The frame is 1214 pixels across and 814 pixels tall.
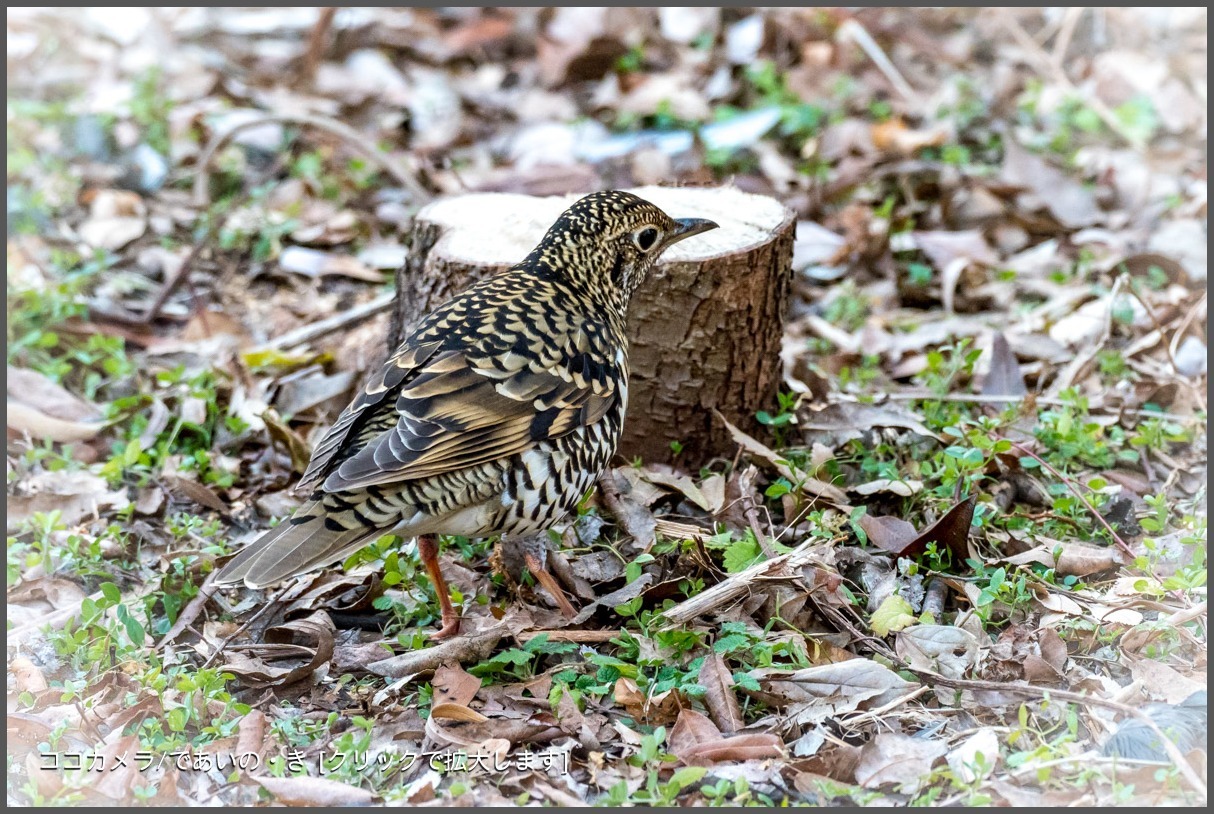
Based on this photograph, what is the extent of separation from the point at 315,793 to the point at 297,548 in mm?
717

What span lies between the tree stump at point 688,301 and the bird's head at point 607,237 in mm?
208

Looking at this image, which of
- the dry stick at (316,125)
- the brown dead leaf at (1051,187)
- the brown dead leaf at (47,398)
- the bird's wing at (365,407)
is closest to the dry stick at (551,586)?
the bird's wing at (365,407)

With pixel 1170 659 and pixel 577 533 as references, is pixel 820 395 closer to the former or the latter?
pixel 577 533

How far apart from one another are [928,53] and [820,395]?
5.06 metres

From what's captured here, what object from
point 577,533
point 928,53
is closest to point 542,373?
point 577,533

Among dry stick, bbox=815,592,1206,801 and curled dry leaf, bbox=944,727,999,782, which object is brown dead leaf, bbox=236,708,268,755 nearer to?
dry stick, bbox=815,592,1206,801

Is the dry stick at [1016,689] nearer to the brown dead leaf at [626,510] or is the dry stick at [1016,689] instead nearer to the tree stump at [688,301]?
the brown dead leaf at [626,510]

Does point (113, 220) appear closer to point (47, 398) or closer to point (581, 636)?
point (47, 398)

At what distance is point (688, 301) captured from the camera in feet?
15.8

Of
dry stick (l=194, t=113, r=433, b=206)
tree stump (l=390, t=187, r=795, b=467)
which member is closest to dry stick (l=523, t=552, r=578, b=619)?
tree stump (l=390, t=187, r=795, b=467)

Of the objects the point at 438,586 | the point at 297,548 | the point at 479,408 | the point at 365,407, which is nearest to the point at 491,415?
the point at 479,408

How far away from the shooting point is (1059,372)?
597 cm

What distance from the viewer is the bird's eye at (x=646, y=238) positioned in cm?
452

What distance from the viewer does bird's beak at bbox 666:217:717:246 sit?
4.58 meters
